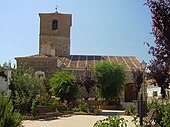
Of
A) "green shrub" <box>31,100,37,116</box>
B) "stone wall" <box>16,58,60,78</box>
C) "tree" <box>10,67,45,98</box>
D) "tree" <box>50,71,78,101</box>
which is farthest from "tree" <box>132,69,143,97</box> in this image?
"green shrub" <box>31,100,37,116</box>

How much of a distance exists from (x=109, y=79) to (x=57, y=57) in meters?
8.75

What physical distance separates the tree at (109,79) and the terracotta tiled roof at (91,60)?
6.57 meters

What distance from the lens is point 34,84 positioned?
27.4 m

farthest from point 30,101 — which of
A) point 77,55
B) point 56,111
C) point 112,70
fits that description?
point 77,55

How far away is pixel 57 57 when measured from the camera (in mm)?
37719

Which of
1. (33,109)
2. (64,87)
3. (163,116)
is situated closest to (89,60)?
(64,87)

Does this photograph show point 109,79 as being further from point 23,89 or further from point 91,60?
point 91,60

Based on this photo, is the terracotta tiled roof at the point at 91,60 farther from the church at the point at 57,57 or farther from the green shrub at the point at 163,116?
the green shrub at the point at 163,116

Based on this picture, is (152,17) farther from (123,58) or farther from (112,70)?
(123,58)

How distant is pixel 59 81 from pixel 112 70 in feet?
20.1

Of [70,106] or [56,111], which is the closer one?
[56,111]

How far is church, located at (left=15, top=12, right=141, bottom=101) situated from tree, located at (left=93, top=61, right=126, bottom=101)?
5.71 meters

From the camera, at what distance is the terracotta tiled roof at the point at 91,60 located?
3922 centimetres

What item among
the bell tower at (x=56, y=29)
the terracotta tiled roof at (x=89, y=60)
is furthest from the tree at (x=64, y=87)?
the bell tower at (x=56, y=29)
